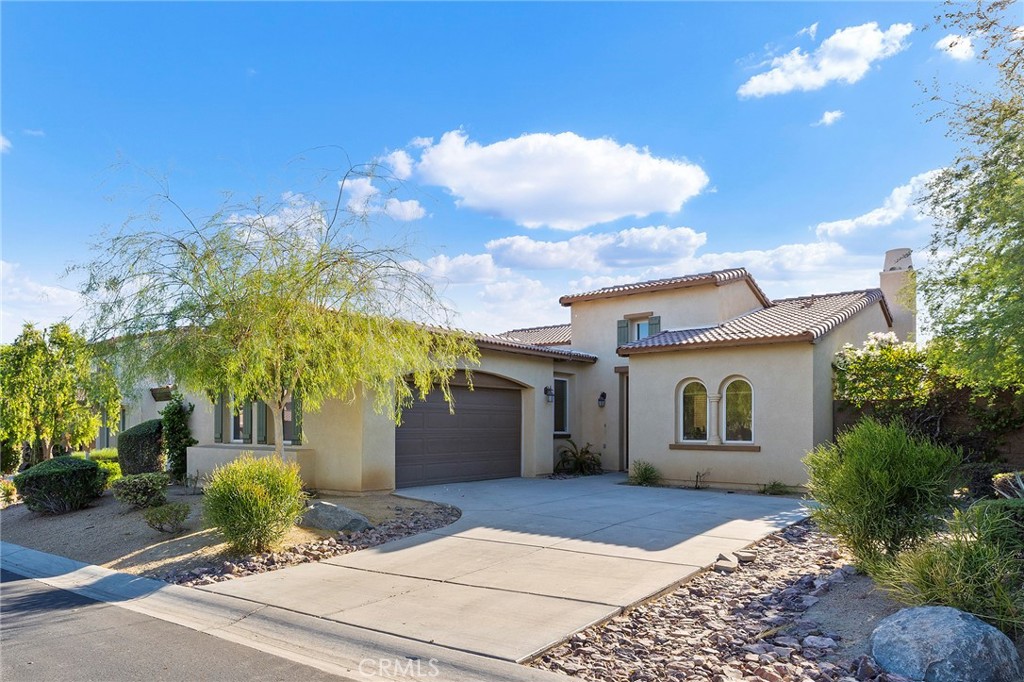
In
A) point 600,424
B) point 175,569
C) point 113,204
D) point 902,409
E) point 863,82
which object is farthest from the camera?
point 600,424

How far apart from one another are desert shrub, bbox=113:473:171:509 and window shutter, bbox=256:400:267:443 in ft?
13.2

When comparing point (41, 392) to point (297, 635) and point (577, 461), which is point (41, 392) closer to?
point (577, 461)

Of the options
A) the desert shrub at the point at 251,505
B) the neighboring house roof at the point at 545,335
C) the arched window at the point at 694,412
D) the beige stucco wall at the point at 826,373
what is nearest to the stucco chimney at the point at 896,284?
the beige stucco wall at the point at 826,373

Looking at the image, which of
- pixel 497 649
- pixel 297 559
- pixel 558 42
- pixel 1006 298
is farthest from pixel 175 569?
pixel 1006 298

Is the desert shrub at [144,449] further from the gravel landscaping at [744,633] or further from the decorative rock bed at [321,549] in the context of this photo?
the gravel landscaping at [744,633]

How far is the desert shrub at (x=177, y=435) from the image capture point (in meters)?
17.7

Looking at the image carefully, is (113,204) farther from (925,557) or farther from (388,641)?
(925,557)

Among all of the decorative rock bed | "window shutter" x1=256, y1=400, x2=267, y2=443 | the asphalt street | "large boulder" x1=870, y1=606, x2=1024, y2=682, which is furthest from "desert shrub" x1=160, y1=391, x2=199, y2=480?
"large boulder" x1=870, y1=606, x2=1024, y2=682

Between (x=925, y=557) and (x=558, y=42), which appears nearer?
(x=925, y=557)

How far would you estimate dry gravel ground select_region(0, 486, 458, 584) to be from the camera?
28.6ft

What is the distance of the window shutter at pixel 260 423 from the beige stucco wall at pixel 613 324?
27.6ft

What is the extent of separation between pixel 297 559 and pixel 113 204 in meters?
5.69

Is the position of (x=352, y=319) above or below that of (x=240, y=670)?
above

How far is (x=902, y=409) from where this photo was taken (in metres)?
14.5
